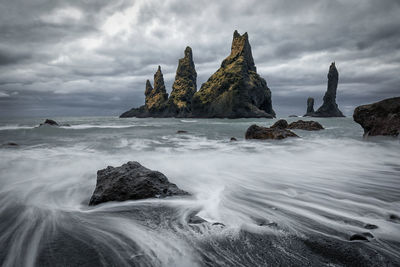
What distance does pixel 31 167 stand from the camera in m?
5.30

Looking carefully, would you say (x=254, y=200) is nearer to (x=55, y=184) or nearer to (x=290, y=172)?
(x=290, y=172)

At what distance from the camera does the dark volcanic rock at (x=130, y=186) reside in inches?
118

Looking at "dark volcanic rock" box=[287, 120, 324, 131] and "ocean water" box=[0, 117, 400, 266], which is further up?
"dark volcanic rock" box=[287, 120, 324, 131]

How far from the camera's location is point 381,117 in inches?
391

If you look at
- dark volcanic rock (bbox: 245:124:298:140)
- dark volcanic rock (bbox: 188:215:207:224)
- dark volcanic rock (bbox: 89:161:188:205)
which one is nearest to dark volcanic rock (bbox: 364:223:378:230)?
dark volcanic rock (bbox: 188:215:207:224)

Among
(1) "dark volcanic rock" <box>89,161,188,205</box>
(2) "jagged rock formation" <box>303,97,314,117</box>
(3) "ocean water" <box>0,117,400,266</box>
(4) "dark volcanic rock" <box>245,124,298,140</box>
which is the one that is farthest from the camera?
(2) "jagged rock formation" <box>303,97,314,117</box>

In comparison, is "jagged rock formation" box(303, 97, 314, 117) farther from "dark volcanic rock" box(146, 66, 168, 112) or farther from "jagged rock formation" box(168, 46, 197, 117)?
"dark volcanic rock" box(146, 66, 168, 112)

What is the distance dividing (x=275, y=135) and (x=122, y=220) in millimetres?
9630

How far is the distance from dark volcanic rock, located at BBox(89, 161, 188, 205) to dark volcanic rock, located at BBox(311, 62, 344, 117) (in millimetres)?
110559

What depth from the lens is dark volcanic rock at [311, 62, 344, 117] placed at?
9638 cm

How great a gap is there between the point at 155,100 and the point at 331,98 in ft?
277

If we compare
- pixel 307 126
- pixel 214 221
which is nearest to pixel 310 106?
pixel 307 126

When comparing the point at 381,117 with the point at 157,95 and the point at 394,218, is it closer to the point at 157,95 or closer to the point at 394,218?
the point at 394,218

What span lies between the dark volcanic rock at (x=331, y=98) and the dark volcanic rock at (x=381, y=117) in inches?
3929
